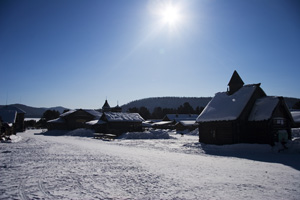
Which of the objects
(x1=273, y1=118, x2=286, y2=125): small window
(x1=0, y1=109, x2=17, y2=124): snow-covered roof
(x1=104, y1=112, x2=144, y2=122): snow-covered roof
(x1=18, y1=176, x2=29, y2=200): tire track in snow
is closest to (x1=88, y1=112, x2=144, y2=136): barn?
(x1=104, y1=112, x2=144, y2=122): snow-covered roof

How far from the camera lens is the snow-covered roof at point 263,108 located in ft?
69.0

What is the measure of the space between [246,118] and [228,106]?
2.54 m

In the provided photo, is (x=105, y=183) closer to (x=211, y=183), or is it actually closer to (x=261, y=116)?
(x=211, y=183)

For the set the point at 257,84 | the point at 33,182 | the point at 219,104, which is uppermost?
the point at 257,84

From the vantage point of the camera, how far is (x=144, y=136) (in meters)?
36.8

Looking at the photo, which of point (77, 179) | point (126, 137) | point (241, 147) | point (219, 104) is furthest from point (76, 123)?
point (77, 179)

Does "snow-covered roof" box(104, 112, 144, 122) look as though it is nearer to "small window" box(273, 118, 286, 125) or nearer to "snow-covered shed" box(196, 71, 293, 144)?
"snow-covered shed" box(196, 71, 293, 144)

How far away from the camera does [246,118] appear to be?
899 inches

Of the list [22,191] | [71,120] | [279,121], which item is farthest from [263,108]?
[71,120]

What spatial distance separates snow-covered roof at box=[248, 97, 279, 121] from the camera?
69.0 feet

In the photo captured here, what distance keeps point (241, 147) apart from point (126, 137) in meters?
20.8

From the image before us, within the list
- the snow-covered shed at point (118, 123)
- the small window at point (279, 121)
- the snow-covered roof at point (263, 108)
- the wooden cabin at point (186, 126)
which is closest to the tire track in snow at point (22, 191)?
the snow-covered roof at point (263, 108)

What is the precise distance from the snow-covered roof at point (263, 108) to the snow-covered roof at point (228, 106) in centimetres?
129

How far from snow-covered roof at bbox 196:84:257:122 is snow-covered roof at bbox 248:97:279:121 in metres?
1.29
